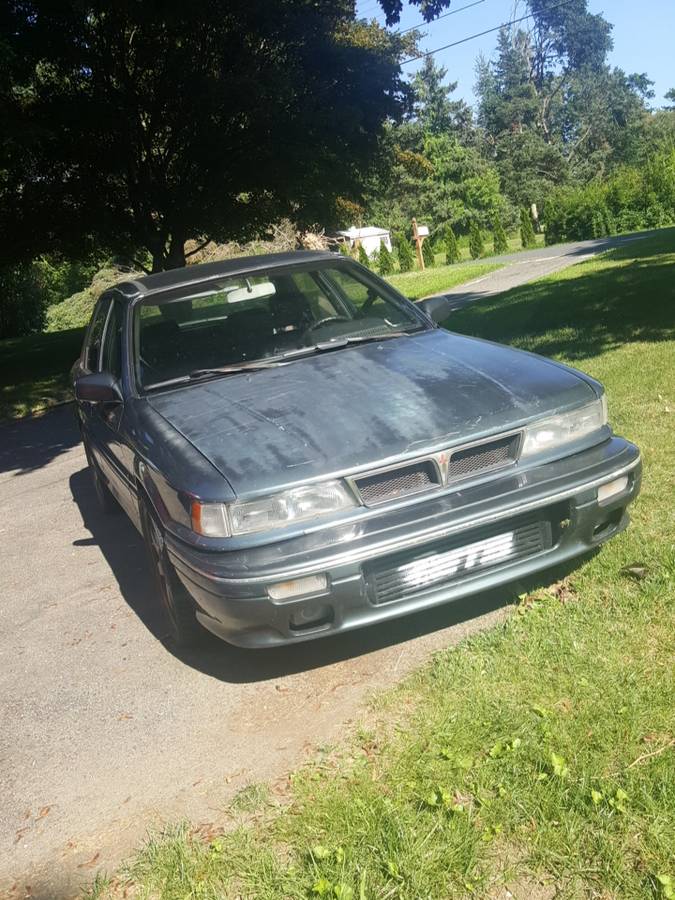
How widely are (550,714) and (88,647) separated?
2.41m

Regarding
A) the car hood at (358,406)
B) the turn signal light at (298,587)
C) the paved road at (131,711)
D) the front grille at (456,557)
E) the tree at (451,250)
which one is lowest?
the tree at (451,250)

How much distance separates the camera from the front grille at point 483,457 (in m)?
3.54

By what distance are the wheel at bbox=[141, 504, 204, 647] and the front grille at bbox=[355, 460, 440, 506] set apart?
0.98 m

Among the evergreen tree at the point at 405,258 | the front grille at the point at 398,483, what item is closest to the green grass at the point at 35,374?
the front grille at the point at 398,483

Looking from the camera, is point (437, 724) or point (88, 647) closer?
point (437, 724)

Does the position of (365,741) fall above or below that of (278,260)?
below

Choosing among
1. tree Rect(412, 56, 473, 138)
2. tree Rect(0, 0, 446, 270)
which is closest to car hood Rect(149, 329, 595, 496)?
tree Rect(0, 0, 446, 270)

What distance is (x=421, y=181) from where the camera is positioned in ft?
178

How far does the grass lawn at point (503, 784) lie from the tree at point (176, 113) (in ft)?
43.6

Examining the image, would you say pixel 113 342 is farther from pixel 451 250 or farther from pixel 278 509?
pixel 451 250

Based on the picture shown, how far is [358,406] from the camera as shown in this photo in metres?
3.81

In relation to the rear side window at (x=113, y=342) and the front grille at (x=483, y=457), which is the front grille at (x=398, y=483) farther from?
the rear side window at (x=113, y=342)

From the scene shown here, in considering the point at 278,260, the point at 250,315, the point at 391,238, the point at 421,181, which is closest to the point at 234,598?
the point at 250,315

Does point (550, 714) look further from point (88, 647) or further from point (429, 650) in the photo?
point (88, 647)
